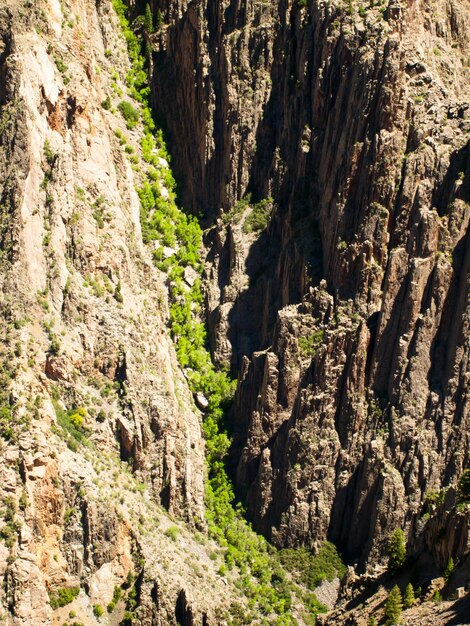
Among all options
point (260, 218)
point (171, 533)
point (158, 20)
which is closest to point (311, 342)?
point (260, 218)

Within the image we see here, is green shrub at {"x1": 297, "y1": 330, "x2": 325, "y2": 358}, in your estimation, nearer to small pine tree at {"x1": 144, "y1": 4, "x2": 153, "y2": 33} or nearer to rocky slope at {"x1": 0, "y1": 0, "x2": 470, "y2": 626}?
rocky slope at {"x1": 0, "y1": 0, "x2": 470, "y2": 626}

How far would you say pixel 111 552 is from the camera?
96562mm

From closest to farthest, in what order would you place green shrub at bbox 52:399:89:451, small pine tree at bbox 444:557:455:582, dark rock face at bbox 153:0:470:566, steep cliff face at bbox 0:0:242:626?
small pine tree at bbox 444:557:455:582 < steep cliff face at bbox 0:0:242:626 < green shrub at bbox 52:399:89:451 < dark rock face at bbox 153:0:470:566

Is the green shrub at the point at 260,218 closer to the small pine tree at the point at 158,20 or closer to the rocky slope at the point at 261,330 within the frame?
the rocky slope at the point at 261,330

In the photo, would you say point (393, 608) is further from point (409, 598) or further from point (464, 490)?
point (464, 490)

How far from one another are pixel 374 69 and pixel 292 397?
2792 cm

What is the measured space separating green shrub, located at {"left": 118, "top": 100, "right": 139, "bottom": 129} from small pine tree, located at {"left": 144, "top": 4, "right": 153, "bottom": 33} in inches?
340

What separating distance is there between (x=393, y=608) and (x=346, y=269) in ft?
123

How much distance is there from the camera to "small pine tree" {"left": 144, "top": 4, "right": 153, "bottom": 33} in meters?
124

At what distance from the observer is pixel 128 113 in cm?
12044

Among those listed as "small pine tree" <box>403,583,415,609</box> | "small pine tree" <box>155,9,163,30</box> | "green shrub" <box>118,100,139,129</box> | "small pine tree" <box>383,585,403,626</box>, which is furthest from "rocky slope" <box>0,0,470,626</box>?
"small pine tree" <box>383,585,403,626</box>

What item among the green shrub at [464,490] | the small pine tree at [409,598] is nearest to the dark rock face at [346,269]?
the green shrub at [464,490]

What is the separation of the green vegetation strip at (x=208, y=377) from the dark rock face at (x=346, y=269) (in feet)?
5.20

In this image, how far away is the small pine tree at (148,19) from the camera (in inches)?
4902
